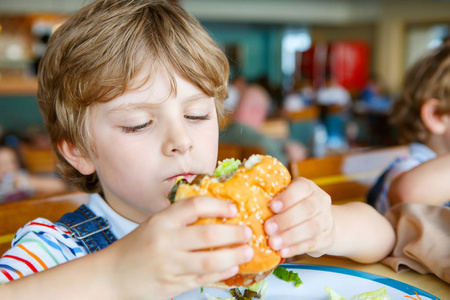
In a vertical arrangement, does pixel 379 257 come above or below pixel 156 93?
below

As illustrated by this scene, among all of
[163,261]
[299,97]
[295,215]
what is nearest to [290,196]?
[295,215]

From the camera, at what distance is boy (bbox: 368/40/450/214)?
1.38 metres

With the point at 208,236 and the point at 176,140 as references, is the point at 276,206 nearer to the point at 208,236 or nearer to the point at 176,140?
the point at 208,236

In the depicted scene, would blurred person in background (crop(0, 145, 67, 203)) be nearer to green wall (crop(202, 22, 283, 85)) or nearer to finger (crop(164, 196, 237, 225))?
finger (crop(164, 196, 237, 225))

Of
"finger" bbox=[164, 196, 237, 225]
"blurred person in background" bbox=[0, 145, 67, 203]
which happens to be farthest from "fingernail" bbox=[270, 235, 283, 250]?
"blurred person in background" bbox=[0, 145, 67, 203]

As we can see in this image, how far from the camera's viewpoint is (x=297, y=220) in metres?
0.77

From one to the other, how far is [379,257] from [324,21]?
1843 cm

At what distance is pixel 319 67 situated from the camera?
1964 centimetres

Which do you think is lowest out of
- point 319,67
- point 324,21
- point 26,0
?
point 319,67

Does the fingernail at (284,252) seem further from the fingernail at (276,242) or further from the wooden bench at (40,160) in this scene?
the wooden bench at (40,160)

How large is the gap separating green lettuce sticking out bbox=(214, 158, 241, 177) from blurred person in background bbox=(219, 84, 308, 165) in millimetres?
2238

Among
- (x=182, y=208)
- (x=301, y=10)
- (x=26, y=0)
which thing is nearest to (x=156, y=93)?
(x=182, y=208)

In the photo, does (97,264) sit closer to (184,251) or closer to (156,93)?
(184,251)

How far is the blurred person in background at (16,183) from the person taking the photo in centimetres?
345
